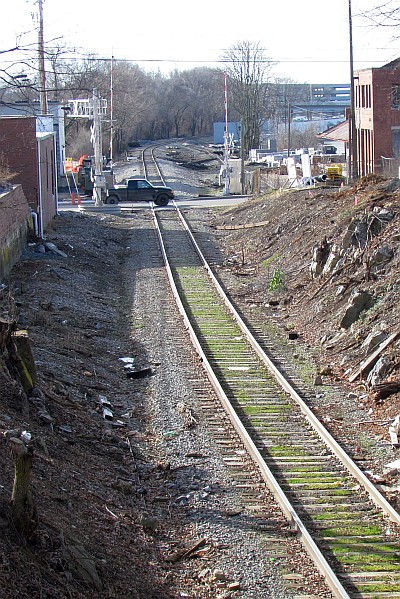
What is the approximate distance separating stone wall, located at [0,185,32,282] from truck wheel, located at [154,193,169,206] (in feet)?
62.4

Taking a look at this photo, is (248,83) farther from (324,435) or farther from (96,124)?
(324,435)

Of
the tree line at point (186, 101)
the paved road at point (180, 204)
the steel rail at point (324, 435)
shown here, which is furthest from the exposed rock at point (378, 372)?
the tree line at point (186, 101)

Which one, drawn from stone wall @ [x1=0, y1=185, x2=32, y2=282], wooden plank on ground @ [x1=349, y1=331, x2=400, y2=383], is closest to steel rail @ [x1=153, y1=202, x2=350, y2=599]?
wooden plank on ground @ [x1=349, y1=331, x2=400, y2=383]

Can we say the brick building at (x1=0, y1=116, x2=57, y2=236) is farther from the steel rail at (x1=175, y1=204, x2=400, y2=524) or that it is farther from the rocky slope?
the steel rail at (x1=175, y1=204, x2=400, y2=524)

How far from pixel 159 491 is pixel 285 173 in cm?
4620

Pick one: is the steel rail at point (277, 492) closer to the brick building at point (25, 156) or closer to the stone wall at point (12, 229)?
the stone wall at point (12, 229)

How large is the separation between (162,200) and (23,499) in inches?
1635

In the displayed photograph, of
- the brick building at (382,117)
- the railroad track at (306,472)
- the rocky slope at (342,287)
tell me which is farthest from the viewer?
the brick building at (382,117)

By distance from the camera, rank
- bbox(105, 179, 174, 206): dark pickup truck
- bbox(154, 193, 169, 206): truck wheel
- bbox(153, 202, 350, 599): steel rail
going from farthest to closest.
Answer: bbox(105, 179, 174, 206): dark pickup truck < bbox(154, 193, 169, 206): truck wheel < bbox(153, 202, 350, 599): steel rail

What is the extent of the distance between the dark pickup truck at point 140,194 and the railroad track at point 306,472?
30.0 meters

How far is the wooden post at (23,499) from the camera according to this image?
23.8 ft

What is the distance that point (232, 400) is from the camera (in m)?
13.5

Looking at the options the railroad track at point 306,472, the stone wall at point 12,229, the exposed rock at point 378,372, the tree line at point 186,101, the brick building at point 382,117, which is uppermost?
the tree line at point 186,101

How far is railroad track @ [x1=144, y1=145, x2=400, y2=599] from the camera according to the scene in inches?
320
